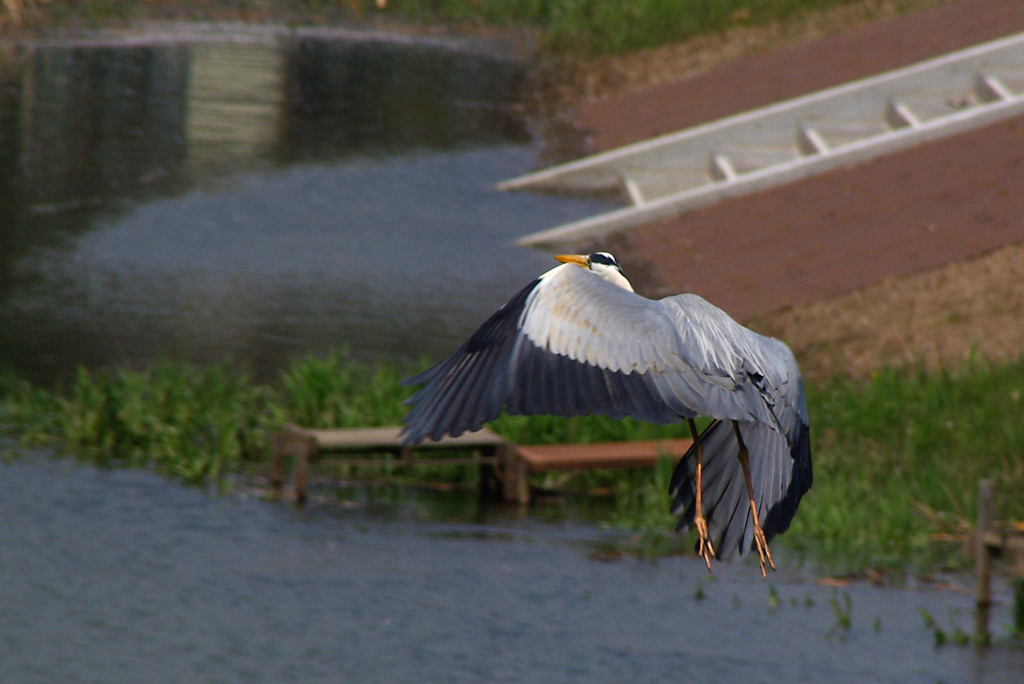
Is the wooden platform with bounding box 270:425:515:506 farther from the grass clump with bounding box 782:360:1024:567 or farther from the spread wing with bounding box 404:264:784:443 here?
the spread wing with bounding box 404:264:784:443

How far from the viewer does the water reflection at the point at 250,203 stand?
12.5m

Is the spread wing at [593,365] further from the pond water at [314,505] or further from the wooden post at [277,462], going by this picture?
the wooden post at [277,462]

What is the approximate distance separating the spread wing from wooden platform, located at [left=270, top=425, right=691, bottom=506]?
5.05 meters

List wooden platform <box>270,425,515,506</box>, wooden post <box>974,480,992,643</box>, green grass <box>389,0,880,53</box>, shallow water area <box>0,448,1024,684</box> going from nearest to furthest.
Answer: shallow water area <box>0,448,1024,684</box>, wooden post <box>974,480,992,643</box>, wooden platform <box>270,425,515,506</box>, green grass <box>389,0,880,53</box>

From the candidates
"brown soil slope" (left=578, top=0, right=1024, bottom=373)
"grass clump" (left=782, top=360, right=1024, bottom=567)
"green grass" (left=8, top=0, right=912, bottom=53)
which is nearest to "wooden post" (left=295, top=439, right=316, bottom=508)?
"grass clump" (left=782, top=360, right=1024, bottom=567)

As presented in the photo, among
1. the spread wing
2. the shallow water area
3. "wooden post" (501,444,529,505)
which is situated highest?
the spread wing

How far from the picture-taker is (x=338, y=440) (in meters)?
9.91

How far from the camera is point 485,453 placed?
34.6 ft

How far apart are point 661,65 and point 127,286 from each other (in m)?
12.0

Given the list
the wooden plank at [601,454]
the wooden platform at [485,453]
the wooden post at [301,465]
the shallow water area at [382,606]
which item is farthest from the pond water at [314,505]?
the wooden plank at [601,454]

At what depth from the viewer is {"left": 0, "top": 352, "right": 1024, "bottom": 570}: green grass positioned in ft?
31.5

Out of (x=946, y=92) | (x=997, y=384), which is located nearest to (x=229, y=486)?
(x=997, y=384)

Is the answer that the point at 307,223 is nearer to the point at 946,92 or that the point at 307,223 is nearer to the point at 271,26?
the point at 946,92

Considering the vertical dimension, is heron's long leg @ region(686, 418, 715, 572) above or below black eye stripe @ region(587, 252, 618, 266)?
below
